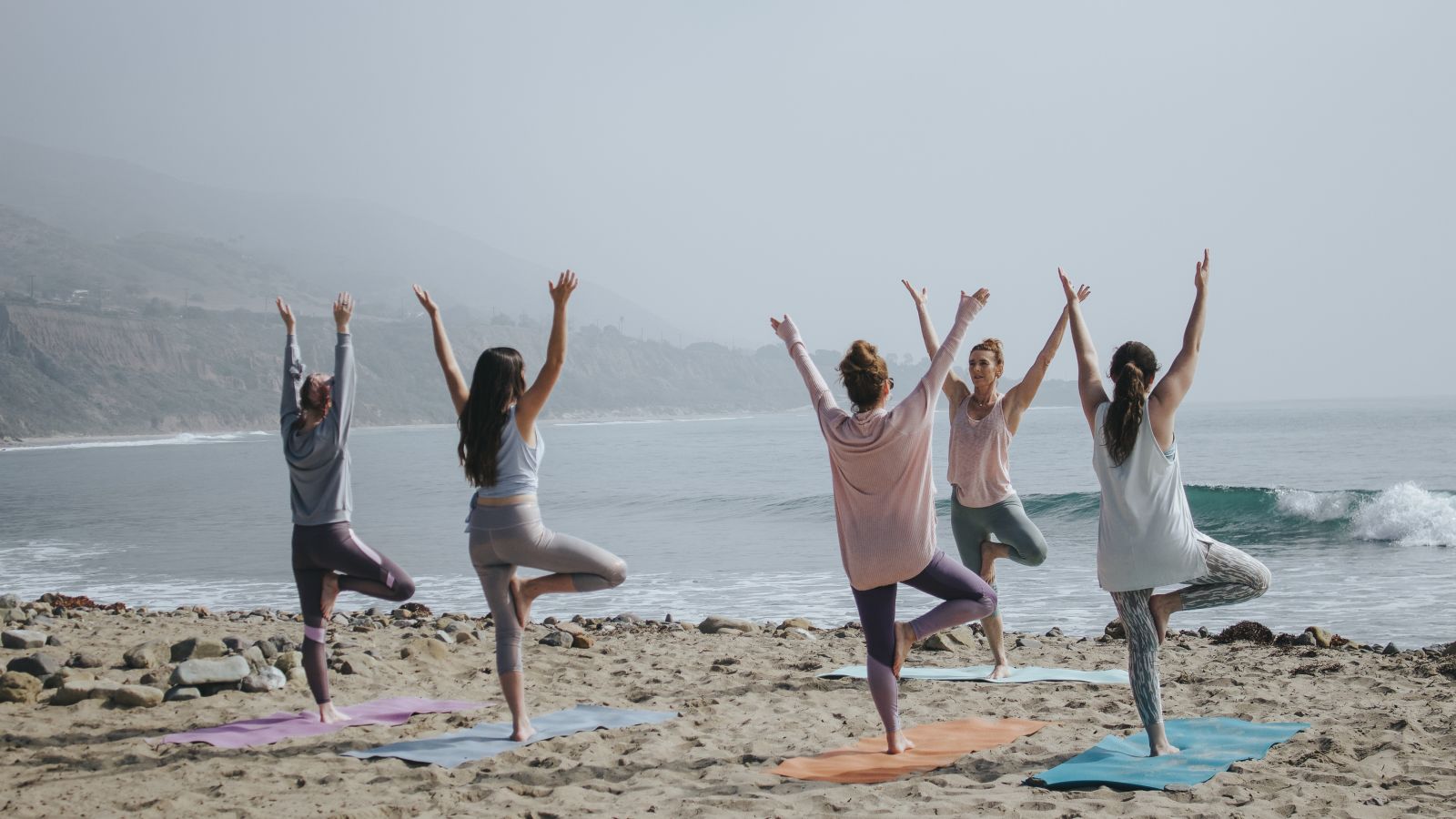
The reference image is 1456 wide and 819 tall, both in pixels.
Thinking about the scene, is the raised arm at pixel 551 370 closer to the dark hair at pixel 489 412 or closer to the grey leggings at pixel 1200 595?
the dark hair at pixel 489 412

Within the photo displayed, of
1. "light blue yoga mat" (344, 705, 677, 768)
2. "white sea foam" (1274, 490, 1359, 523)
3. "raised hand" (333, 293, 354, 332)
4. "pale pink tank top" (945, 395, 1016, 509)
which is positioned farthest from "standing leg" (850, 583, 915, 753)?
"white sea foam" (1274, 490, 1359, 523)

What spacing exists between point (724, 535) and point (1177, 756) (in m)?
18.6

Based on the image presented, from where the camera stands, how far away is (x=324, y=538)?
5.79m

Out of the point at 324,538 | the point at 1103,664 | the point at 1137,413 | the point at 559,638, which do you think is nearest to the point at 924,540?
the point at 1137,413

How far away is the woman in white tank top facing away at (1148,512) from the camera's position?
15.2 feet

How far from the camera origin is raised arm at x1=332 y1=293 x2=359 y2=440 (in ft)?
18.7

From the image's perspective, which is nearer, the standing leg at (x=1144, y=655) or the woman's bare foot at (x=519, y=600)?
the standing leg at (x=1144, y=655)

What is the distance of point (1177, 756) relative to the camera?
197 inches

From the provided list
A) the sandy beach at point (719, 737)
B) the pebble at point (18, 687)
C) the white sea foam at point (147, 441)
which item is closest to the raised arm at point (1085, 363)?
the sandy beach at point (719, 737)

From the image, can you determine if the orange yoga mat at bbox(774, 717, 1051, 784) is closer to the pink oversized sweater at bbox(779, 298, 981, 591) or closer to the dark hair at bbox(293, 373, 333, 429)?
the pink oversized sweater at bbox(779, 298, 981, 591)

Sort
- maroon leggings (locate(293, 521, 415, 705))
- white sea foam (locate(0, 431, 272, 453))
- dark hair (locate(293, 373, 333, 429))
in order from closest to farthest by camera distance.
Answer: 1. maroon leggings (locate(293, 521, 415, 705))
2. dark hair (locate(293, 373, 333, 429))
3. white sea foam (locate(0, 431, 272, 453))

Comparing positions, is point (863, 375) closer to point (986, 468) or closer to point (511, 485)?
point (511, 485)

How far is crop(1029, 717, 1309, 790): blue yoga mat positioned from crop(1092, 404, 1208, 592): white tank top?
790 mm

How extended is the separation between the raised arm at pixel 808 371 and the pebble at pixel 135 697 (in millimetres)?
4283
